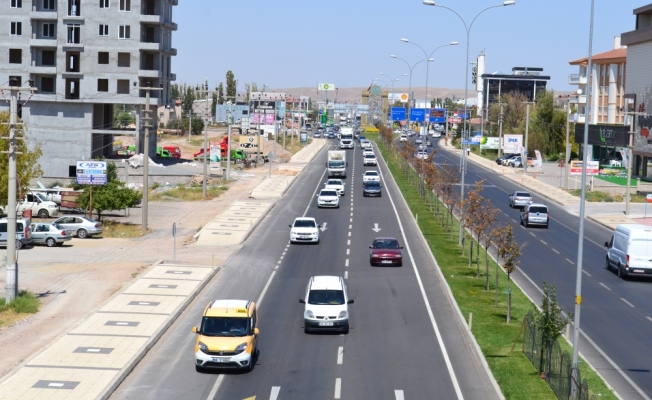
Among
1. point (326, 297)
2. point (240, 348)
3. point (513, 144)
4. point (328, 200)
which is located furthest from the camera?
point (513, 144)

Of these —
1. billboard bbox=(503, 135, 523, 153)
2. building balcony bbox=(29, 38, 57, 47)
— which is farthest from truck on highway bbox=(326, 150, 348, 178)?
billboard bbox=(503, 135, 523, 153)

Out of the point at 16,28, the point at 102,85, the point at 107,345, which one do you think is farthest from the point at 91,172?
the point at 16,28

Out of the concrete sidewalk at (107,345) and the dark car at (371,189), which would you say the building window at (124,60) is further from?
the concrete sidewalk at (107,345)

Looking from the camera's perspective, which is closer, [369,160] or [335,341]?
[335,341]

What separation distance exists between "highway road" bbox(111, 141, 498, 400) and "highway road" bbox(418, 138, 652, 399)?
3734mm

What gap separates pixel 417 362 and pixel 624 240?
1863cm

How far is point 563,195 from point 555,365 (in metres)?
58.0

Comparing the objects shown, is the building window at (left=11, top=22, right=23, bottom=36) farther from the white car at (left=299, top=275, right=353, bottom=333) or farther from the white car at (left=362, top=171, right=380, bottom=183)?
the white car at (left=299, top=275, right=353, bottom=333)

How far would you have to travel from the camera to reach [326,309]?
27594 mm

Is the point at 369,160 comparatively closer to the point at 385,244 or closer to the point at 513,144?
the point at 513,144

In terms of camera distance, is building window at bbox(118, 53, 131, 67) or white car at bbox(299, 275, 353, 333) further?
building window at bbox(118, 53, 131, 67)

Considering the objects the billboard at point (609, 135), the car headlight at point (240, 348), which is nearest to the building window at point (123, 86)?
the billboard at point (609, 135)

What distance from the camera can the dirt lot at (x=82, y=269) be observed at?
27.2m

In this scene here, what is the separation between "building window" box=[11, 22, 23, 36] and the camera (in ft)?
265
